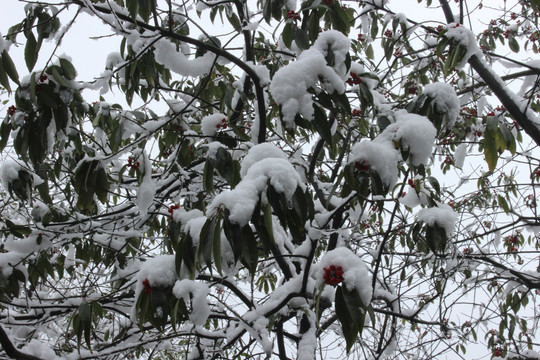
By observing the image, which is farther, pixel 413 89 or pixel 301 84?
pixel 413 89

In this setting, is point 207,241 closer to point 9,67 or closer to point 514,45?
point 9,67

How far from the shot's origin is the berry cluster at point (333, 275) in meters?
0.84

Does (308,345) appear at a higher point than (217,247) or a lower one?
higher

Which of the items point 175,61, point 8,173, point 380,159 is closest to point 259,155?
point 380,159

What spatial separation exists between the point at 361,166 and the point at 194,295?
23.0 inches

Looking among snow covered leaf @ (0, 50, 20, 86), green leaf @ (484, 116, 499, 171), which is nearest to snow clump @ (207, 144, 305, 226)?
snow covered leaf @ (0, 50, 20, 86)

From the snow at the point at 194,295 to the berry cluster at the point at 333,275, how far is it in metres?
0.41

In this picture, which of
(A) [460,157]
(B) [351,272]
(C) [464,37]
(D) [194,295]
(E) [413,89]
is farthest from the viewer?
(E) [413,89]

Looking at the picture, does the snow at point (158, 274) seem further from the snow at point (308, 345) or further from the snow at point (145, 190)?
the snow at point (308, 345)

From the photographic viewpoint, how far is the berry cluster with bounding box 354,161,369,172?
981 mm

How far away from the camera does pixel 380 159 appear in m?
0.96

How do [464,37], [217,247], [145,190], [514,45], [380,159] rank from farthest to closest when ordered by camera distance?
[514,45]
[145,190]
[464,37]
[380,159]
[217,247]

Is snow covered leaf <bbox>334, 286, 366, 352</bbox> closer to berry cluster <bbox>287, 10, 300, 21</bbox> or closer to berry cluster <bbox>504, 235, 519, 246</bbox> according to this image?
berry cluster <bbox>287, 10, 300, 21</bbox>

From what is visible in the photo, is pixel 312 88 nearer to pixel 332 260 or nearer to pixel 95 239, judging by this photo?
pixel 332 260
